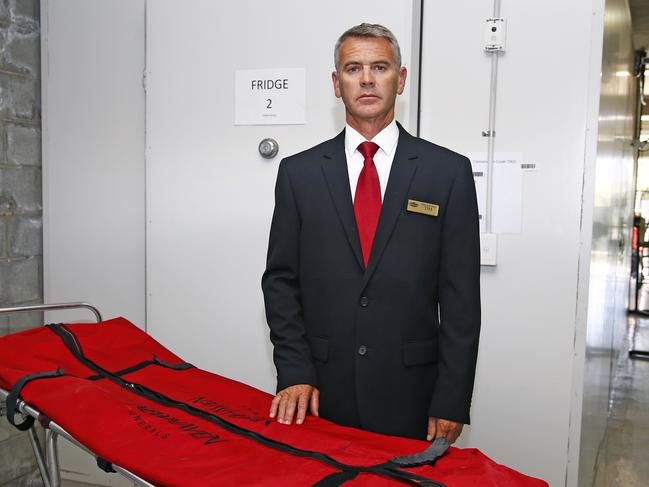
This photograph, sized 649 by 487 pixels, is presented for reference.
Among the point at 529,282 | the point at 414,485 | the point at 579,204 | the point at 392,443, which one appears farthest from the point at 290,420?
the point at 579,204

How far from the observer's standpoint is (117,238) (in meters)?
2.77

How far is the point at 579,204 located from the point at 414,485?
4.55ft

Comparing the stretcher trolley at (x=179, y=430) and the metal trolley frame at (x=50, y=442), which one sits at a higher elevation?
the stretcher trolley at (x=179, y=430)

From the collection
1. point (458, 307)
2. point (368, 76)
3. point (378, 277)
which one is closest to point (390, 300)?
point (378, 277)

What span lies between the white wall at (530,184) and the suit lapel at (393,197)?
0.67m

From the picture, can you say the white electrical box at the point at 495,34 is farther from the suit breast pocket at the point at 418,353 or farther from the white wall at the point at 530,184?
the suit breast pocket at the point at 418,353

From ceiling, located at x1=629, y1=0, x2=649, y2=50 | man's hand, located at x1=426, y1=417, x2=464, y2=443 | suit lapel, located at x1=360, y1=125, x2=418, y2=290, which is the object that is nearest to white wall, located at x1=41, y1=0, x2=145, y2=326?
suit lapel, located at x1=360, y1=125, x2=418, y2=290

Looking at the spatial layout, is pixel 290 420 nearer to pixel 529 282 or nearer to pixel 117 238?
pixel 529 282

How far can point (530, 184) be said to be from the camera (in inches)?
86.4

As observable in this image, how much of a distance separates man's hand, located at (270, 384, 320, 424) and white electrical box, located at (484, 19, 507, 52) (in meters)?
1.34

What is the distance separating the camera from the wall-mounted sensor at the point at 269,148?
243 cm

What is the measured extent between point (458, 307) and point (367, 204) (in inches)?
13.8

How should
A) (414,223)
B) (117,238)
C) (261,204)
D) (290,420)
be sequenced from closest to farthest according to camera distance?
(290,420) → (414,223) → (261,204) → (117,238)

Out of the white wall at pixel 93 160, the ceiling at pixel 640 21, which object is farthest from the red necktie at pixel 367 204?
the ceiling at pixel 640 21
